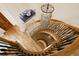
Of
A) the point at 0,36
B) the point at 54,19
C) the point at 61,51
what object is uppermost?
the point at 54,19

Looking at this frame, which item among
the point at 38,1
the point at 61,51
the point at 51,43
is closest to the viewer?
the point at 61,51

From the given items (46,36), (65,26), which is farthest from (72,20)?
(46,36)

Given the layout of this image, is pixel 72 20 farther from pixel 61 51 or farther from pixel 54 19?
pixel 61 51

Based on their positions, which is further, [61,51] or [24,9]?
[24,9]

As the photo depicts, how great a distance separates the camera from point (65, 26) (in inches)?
46.6

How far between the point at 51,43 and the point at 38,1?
0.85 feet

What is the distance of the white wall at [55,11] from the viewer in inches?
49.0

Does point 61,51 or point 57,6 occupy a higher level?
point 57,6

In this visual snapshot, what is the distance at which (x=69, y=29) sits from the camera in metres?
1.16

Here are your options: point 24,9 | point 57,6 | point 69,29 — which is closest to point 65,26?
point 69,29

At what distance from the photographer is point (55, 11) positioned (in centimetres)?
128

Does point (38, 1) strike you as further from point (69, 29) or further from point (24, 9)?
point (69, 29)

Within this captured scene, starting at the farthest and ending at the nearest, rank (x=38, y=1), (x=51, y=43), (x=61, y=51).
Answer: (x=38, y=1)
(x=51, y=43)
(x=61, y=51)

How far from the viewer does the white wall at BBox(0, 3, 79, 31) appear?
1.24 meters
